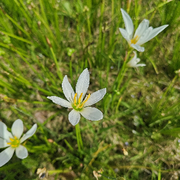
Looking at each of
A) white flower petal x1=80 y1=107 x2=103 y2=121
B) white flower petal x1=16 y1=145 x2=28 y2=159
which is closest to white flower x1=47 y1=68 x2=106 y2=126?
white flower petal x1=80 y1=107 x2=103 y2=121

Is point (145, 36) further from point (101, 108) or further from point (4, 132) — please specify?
point (4, 132)

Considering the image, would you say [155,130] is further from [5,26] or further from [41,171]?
[5,26]

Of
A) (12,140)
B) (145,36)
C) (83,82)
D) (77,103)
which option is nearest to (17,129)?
(12,140)

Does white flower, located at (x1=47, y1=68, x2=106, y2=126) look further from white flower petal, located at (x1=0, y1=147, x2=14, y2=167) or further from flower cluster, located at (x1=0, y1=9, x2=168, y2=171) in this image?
white flower petal, located at (x1=0, y1=147, x2=14, y2=167)

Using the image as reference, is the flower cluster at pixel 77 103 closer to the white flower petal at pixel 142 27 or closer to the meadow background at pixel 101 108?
the white flower petal at pixel 142 27

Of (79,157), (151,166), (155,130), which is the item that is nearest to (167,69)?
(155,130)

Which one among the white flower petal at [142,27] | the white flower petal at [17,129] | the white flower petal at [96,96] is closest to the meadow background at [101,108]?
the white flower petal at [17,129]
